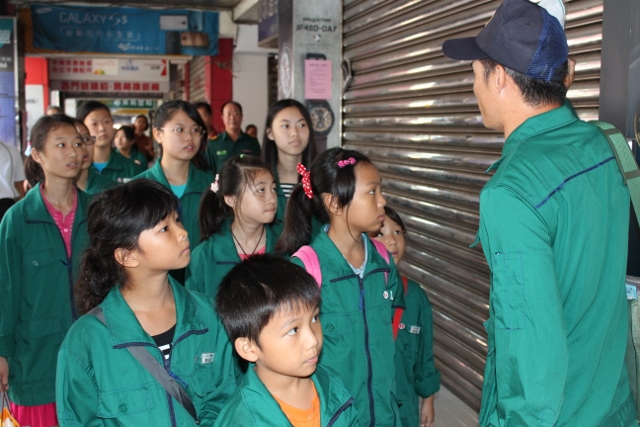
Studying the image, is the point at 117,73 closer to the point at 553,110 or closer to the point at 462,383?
the point at 462,383

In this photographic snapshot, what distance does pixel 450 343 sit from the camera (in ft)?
15.2

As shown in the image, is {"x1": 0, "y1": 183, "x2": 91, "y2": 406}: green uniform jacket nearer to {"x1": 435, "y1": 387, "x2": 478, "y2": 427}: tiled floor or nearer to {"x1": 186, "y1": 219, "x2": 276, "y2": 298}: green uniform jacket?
{"x1": 186, "y1": 219, "x2": 276, "y2": 298}: green uniform jacket

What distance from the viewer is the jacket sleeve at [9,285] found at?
3.53 meters

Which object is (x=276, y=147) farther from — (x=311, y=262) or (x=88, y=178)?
(x=311, y=262)

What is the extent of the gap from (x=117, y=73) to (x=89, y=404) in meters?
17.7

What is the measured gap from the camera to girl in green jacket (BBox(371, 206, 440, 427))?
10.3ft

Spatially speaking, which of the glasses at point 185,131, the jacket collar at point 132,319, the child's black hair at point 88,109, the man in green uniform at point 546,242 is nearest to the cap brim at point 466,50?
the man in green uniform at point 546,242

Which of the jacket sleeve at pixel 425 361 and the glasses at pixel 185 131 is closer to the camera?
the jacket sleeve at pixel 425 361

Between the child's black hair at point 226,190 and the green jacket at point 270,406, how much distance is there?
66.0 inches

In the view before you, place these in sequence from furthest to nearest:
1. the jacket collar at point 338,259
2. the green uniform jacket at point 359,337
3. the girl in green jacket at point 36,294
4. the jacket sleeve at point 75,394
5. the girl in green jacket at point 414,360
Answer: the girl in green jacket at point 36,294 → the girl in green jacket at point 414,360 → the jacket collar at point 338,259 → the green uniform jacket at point 359,337 → the jacket sleeve at point 75,394

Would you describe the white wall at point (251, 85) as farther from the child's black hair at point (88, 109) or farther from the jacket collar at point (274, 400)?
the jacket collar at point (274, 400)

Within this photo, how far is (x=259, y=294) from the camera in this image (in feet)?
6.79

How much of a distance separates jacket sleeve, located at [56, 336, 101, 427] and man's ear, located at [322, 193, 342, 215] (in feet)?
3.70

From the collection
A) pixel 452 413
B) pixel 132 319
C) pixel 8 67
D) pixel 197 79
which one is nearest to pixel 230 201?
pixel 132 319
